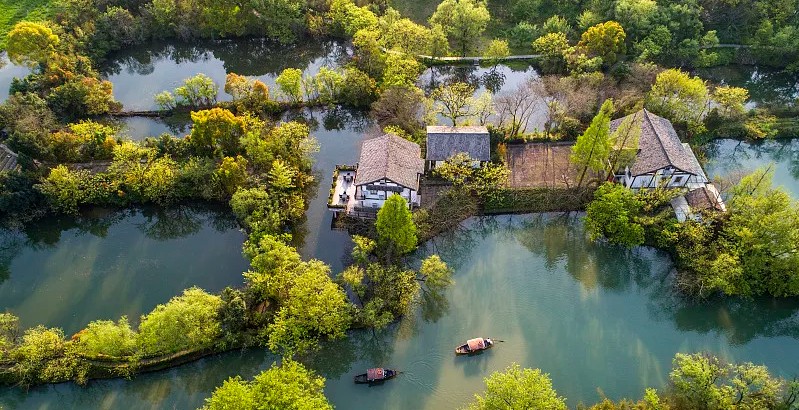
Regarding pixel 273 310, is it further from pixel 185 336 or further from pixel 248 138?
pixel 248 138

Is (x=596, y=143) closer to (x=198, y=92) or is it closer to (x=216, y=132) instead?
(x=216, y=132)

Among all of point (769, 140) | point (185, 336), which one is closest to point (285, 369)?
point (185, 336)

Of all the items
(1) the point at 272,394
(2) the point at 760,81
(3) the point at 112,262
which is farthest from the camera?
(2) the point at 760,81

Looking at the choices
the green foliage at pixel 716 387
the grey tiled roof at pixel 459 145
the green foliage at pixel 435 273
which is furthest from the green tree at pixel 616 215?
the green foliage at pixel 435 273

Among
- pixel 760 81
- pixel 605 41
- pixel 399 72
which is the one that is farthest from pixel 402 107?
pixel 760 81

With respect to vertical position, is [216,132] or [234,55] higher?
[234,55]
